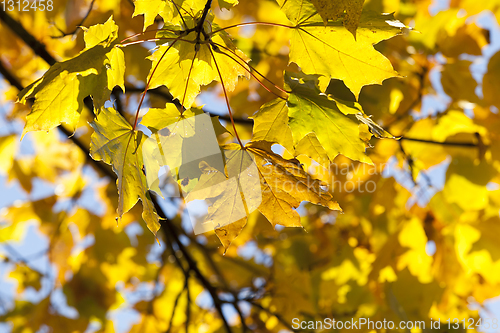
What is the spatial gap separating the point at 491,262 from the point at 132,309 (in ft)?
8.54

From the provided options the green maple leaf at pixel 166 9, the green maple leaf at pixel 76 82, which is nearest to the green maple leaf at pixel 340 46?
the green maple leaf at pixel 166 9

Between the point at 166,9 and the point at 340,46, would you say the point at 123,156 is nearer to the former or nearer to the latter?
the point at 166,9

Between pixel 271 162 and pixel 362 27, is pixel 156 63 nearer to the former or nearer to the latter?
pixel 271 162

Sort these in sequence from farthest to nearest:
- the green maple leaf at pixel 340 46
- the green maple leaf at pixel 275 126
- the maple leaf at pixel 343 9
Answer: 1. the green maple leaf at pixel 275 126
2. the green maple leaf at pixel 340 46
3. the maple leaf at pixel 343 9

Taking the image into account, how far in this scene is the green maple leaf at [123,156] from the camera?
0.75 m

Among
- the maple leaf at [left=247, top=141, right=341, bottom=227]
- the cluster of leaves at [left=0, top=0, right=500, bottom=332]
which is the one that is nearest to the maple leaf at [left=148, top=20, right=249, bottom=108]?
the cluster of leaves at [left=0, top=0, right=500, bottom=332]

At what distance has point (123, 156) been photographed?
0.81 meters

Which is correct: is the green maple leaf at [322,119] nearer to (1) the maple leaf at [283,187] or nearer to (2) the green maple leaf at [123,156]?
(1) the maple leaf at [283,187]

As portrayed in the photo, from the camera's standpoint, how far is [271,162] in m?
0.82

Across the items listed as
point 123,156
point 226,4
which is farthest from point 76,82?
point 226,4

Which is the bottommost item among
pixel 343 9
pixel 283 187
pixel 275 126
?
pixel 283 187

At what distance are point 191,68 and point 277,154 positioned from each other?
1.05 ft

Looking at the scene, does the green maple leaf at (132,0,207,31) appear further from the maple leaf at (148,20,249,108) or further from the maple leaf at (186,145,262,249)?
the maple leaf at (186,145,262,249)

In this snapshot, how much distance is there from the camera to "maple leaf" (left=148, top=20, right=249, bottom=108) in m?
0.82
